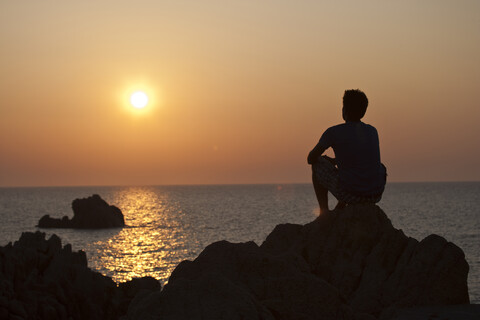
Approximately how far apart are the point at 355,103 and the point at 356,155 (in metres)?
0.97

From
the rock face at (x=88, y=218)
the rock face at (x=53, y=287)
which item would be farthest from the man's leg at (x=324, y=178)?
the rock face at (x=88, y=218)

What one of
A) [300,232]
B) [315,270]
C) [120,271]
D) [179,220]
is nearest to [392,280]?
[315,270]

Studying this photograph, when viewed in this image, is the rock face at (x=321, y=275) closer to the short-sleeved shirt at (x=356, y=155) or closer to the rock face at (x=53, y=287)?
the short-sleeved shirt at (x=356, y=155)

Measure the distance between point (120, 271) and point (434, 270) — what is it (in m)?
53.4

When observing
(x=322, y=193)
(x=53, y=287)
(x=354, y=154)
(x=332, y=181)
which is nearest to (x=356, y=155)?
(x=354, y=154)

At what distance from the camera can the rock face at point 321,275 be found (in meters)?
7.12

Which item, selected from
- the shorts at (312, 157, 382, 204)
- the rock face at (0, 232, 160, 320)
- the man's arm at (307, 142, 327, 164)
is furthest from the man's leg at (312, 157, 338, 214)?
the rock face at (0, 232, 160, 320)

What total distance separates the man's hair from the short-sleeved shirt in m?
0.19

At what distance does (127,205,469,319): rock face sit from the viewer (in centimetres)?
712

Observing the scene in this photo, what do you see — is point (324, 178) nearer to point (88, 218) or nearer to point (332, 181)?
point (332, 181)

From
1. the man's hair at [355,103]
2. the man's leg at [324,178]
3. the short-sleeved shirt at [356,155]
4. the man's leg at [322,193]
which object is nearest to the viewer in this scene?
the short-sleeved shirt at [356,155]

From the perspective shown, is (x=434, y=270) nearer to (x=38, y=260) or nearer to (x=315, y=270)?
(x=315, y=270)

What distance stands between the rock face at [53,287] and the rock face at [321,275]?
35.9 ft

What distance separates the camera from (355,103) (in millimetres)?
10492
